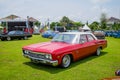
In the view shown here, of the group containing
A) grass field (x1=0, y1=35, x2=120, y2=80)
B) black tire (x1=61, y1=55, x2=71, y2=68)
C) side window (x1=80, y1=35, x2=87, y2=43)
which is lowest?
grass field (x1=0, y1=35, x2=120, y2=80)

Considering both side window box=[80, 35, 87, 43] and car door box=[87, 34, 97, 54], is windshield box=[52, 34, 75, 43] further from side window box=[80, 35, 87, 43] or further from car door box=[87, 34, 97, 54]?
car door box=[87, 34, 97, 54]

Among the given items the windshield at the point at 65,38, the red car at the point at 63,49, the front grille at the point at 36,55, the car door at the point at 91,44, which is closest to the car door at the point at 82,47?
the red car at the point at 63,49

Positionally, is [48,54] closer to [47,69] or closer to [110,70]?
[47,69]

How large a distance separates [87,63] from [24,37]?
17163 mm

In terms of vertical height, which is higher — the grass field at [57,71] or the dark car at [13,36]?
the dark car at [13,36]

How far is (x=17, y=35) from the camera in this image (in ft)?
76.2

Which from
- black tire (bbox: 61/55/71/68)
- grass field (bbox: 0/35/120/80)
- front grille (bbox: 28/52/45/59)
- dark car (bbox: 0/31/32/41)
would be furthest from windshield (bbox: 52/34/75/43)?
dark car (bbox: 0/31/32/41)

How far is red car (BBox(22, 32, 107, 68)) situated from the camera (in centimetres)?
679

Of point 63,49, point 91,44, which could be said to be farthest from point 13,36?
point 63,49

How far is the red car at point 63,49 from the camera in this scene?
6793 millimetres

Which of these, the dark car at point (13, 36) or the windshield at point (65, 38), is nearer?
the windshield at point (65, 38)

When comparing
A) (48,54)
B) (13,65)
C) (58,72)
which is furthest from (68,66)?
(13,65)

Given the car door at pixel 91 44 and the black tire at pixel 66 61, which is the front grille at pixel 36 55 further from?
the car door at pixel 91 44

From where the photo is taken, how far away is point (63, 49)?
714 cm
